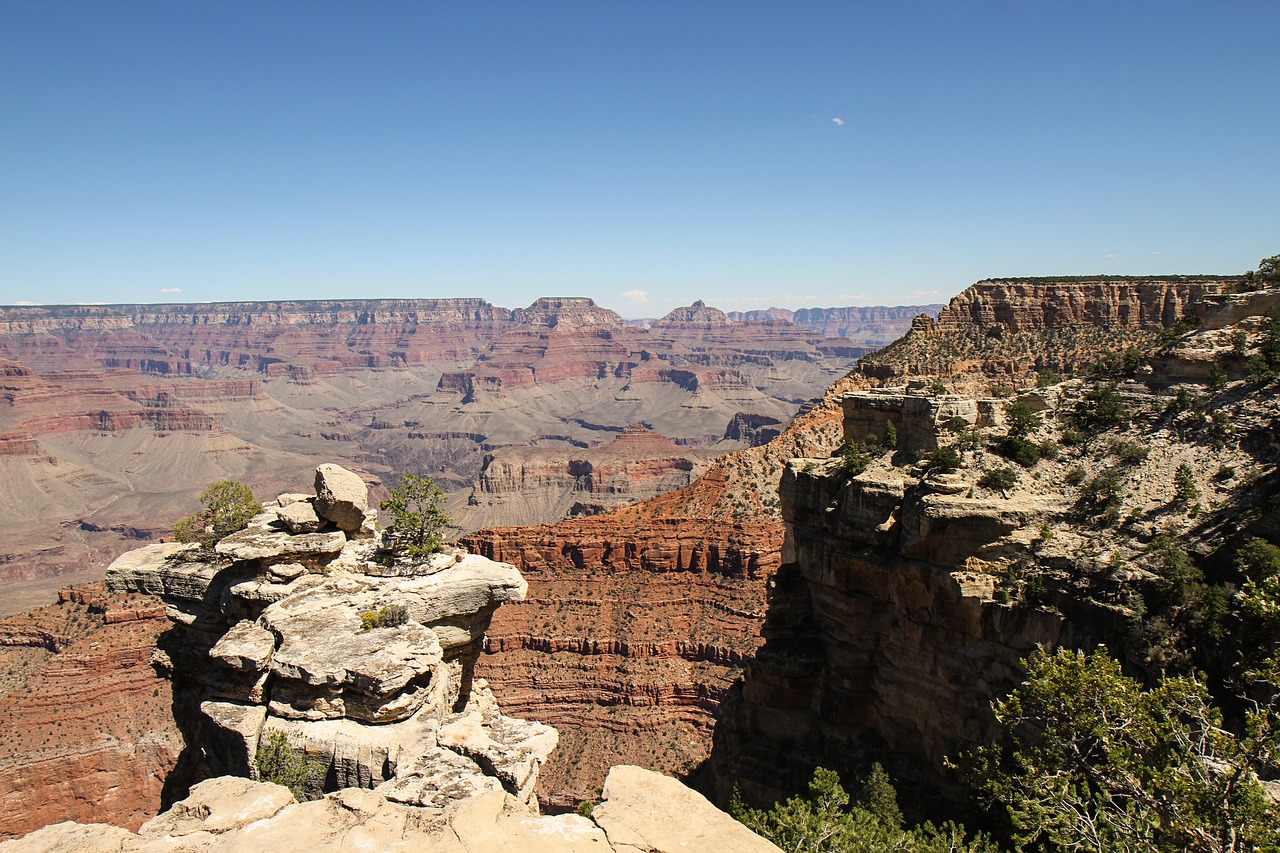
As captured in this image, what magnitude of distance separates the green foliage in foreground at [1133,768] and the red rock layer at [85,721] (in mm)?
41346

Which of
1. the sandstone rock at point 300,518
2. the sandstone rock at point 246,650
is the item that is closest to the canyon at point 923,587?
the sandstone rock at point 300,518

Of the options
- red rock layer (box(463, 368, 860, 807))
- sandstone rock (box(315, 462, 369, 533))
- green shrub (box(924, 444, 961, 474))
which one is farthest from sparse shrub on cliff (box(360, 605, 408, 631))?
red rock layer (box(463, 368, 860, 807))

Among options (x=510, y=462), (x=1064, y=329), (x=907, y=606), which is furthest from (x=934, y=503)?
(x=510, y=462)

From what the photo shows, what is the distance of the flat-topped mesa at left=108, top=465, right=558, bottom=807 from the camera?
1645cm

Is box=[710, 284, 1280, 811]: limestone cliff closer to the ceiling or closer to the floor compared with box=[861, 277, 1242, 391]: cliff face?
closer to the floor

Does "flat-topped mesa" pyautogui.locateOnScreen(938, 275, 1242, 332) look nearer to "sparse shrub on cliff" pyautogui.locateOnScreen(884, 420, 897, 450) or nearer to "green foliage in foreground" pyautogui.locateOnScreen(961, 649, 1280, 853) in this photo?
"sparse shrub on cliff" pyautogui.locateOnScreen(884, 420, 897, 450)

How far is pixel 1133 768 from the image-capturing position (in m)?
13.8

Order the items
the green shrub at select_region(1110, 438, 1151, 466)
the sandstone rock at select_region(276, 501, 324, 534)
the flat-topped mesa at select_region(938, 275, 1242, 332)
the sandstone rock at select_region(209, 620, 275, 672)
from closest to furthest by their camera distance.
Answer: the sandstone rock at select_region(209, 620, 275, 672) → the green shrub at select_region(1110, 438, 1151, 466) → the sandstone rock at select_region(276, 501, 324, 534) → the flat-topped mesa at select_region(938, 275, 1242, 332)

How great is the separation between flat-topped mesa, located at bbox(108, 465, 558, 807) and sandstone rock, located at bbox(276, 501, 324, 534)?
0.04 metres

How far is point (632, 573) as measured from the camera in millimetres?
54500

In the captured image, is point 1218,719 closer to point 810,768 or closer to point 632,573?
point 810,768

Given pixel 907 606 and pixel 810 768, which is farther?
pixel 810 768

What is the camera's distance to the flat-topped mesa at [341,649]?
1645 cm

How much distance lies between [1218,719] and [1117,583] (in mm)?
5617
